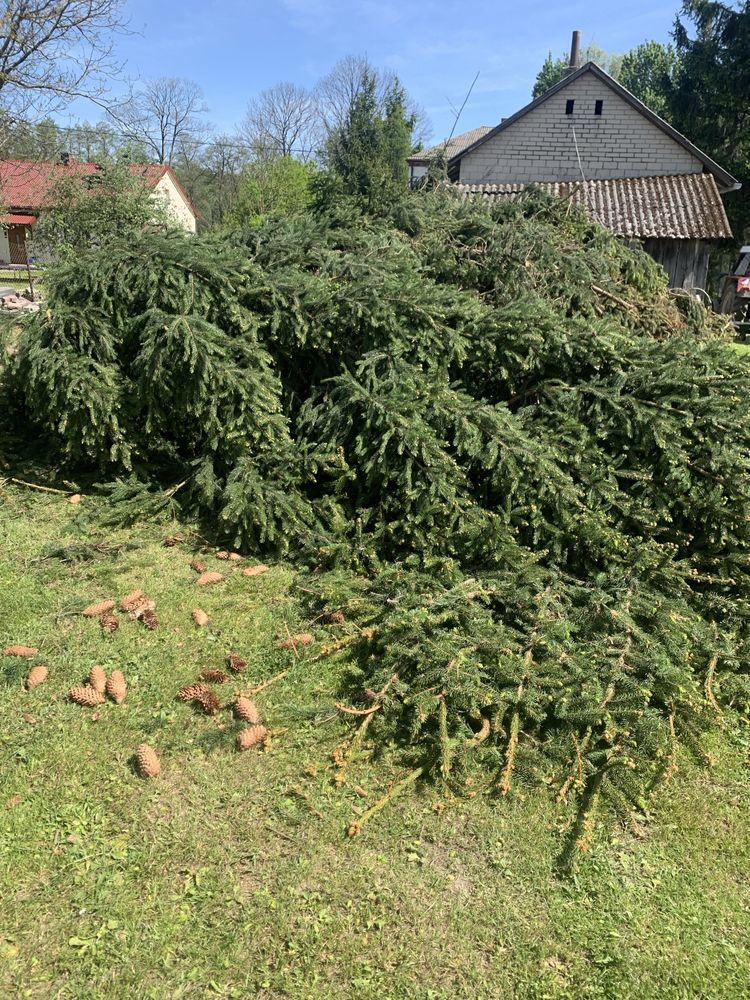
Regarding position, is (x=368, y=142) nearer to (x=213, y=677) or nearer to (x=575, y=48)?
(x=575, y=48)

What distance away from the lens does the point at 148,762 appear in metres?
2.85

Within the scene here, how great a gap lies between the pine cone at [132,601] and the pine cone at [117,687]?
0.58 metres

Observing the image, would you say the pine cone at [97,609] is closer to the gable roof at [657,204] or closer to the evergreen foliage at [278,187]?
the gable roof at [657,204]

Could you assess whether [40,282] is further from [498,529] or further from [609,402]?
[609,402]

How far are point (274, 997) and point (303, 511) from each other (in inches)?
108

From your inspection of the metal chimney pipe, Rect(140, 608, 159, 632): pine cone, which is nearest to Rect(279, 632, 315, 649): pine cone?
Rect(140, 608, 159, 632): pine cone

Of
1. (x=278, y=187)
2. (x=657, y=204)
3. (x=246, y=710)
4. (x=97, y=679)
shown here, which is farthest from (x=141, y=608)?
(x=278, y=187)

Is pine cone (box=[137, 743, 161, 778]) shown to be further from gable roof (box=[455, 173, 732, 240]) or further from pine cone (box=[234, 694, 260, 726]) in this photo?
gable roof (box=[455, 173, 732, 240])

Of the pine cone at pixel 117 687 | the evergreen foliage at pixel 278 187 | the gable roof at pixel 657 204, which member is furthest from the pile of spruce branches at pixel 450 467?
the evergreen foliage at pixel 278 187

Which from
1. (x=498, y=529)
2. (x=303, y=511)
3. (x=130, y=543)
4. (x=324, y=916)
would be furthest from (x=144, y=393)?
(x=324, y=916)

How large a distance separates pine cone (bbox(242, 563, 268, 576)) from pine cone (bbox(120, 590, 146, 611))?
0.62 meters

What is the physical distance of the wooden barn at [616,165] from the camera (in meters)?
17.1

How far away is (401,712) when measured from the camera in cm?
314

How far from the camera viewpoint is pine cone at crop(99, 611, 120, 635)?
146 inches
